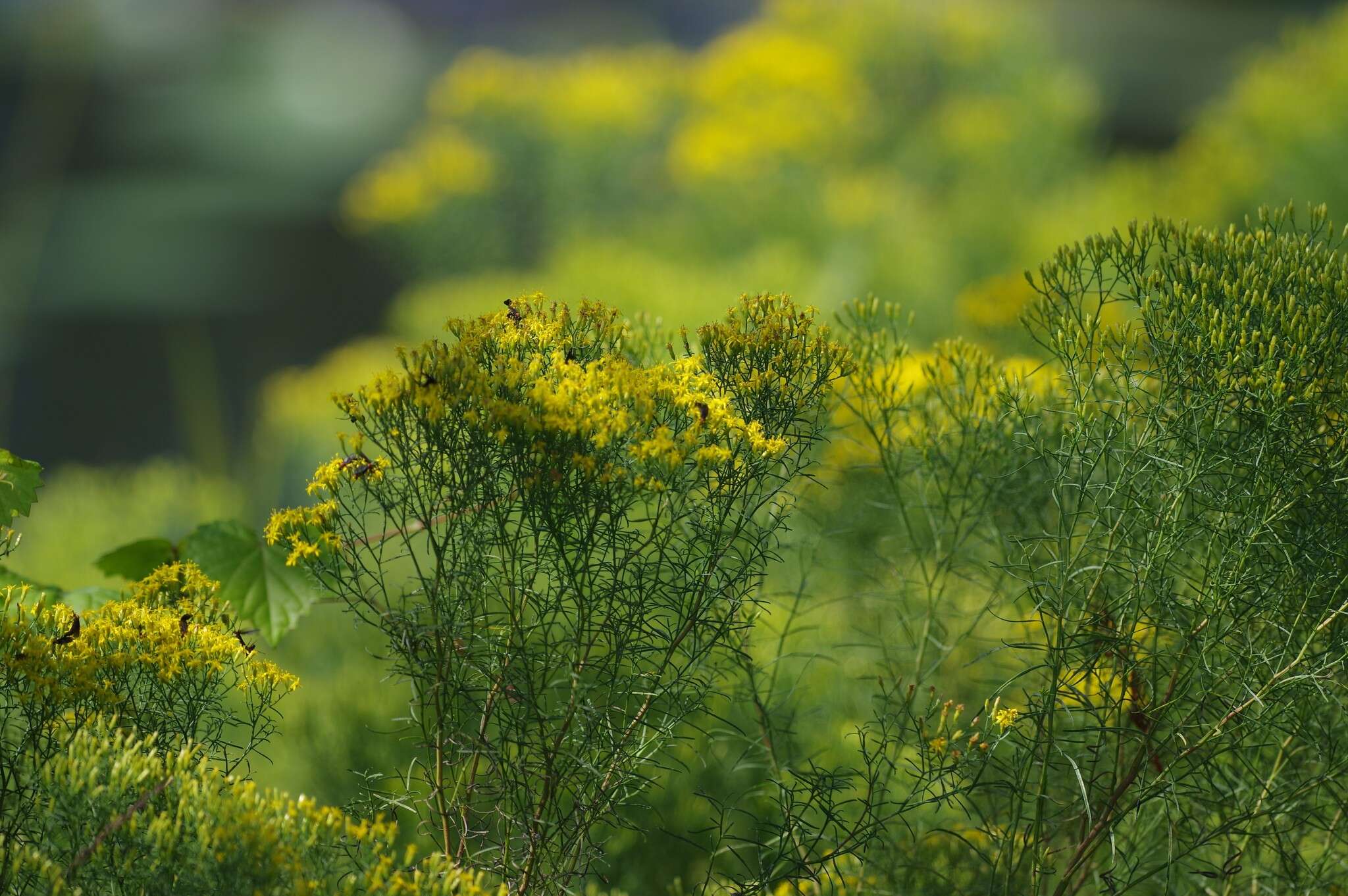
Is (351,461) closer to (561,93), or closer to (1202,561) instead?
(1202,561)

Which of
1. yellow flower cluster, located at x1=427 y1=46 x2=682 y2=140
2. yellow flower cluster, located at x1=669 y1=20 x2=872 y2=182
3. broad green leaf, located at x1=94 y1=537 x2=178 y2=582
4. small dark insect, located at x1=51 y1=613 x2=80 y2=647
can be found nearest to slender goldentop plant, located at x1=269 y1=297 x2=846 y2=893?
small dark insect, located at x1=51 y1=613 x2=80 y2=647

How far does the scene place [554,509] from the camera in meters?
0.77

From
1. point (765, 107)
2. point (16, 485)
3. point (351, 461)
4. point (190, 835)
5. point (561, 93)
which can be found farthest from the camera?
point (561, 93)

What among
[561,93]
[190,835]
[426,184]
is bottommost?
[190,835]

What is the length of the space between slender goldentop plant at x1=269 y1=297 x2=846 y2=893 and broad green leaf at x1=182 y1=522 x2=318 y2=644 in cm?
19

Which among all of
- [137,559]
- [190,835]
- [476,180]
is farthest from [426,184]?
[190,835]

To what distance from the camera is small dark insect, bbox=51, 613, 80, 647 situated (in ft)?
2.48

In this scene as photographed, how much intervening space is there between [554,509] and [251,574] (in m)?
0.36

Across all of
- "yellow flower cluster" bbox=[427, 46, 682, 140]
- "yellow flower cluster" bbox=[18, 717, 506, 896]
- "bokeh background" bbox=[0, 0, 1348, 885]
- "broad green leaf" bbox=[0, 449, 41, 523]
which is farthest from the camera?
"yellow flower cluster" bbox=[427, 46, 682, 140]

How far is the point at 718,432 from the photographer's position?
0.76 metres

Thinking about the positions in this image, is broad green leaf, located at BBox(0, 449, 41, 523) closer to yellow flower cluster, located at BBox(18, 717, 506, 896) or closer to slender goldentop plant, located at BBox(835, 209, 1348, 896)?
yellow flower cluster, located at BBox(18, 717, 506, 896)

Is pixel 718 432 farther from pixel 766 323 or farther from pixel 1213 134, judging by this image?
pixel 1213 134

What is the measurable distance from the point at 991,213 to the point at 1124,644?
2849 millimetres

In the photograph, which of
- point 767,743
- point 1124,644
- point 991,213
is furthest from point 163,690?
point 991,213
